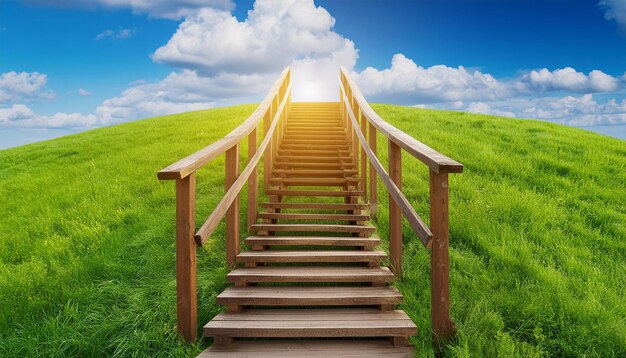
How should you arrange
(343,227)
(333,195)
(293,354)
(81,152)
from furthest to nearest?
(81,152) < (333,195) < (343,227) < (293,354)

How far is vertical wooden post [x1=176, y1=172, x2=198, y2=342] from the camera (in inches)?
106

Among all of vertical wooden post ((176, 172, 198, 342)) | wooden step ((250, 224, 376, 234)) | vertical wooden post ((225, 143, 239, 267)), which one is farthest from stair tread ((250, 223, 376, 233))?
vertical wooden post ((176, 172, 198, 342))

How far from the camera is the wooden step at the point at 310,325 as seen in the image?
2.87 metres

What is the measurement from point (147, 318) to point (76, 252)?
2.33 metres

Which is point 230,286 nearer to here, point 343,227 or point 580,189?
point 343,227

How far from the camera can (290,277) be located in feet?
11.8

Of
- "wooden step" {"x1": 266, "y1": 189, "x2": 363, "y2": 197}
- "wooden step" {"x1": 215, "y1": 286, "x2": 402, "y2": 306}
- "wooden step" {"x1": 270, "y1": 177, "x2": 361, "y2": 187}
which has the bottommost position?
"wooden step" {"x1": 215, "y1": 286, "x2": 402, "y2": 306}

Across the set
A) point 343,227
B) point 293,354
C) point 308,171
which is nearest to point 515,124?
point 308,171

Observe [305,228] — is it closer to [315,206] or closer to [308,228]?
[308,228]

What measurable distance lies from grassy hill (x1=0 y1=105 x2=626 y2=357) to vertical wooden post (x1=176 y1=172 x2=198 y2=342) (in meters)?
0.15

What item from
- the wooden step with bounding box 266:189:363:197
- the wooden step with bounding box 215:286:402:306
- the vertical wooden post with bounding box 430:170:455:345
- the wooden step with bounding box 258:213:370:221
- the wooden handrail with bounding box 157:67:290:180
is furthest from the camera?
the wooden step with bounding box 266:189:363:197

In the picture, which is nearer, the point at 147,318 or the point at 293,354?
the point at 293,354

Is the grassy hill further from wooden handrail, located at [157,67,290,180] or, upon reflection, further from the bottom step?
wooden handrail, located at [157,67,290,180]

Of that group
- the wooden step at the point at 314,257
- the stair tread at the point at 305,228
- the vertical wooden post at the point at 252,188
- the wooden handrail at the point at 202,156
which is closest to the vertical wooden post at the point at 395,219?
the wooden step at the point at 314,257
